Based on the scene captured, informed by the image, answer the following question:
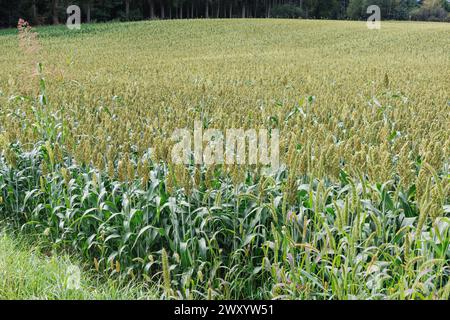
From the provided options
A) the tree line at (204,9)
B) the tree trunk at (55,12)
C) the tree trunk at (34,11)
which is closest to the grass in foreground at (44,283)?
the tree line at (204,9)

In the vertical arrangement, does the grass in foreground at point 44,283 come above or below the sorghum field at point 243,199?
below

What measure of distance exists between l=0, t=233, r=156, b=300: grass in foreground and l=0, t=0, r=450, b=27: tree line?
51.8 m

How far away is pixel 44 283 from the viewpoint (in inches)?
143

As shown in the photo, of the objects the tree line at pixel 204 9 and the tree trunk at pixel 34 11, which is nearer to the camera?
the tree trunk at pixel 34 11

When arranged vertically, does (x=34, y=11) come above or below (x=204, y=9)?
below

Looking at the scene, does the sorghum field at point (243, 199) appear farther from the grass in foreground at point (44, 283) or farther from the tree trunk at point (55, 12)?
the tree trunk at point (55, 12)

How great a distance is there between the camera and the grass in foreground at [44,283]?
353cm

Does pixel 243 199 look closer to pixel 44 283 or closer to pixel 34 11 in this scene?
pixel 44 283

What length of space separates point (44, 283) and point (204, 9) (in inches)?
3089

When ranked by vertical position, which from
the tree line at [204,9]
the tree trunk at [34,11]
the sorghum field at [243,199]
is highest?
the tree line at [204,9]

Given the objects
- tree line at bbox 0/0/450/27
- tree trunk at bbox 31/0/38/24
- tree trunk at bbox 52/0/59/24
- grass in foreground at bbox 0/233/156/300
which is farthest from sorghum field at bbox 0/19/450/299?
tree line at bbox 0/0/450/27

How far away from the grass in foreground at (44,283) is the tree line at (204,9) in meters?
51.8

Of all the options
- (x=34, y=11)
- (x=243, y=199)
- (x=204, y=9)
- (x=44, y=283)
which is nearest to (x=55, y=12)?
(x=34, y=11)
